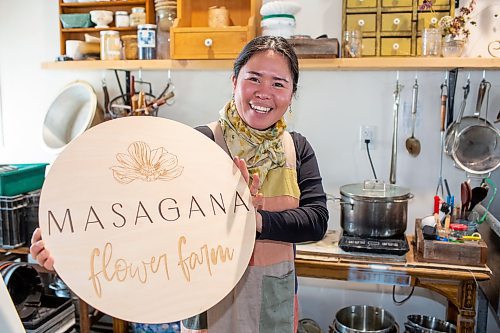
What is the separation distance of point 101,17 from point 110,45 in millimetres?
170

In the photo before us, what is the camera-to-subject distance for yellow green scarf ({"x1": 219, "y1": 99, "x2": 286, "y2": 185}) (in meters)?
1.21

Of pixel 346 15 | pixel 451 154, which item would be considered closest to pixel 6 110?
pixel 346 15

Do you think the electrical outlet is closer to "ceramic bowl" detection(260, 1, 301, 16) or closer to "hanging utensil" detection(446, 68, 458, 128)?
"hanging utensil" detection(446, 68, 458, 128)

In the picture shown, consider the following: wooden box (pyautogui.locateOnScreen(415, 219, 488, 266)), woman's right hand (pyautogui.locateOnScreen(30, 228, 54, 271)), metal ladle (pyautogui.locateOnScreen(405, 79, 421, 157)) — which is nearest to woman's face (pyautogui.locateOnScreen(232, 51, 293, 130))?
woman's right hand (pyautogui.locateOnScreen(30, 228, 54, 271))

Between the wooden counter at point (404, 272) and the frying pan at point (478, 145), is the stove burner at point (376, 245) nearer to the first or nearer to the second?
the wooden counter at point (404, 272)

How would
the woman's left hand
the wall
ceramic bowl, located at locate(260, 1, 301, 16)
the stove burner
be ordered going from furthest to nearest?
the wall, ceramic bowl, located at locate(260, 1, 301, 16), the stove burner, the woman's left hand

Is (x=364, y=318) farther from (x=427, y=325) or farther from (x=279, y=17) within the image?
(x=279, y=17)

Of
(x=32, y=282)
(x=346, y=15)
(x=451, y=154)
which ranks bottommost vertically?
(x=32, y=282)

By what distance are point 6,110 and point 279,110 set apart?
217 cm

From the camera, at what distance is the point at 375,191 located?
6.64ft

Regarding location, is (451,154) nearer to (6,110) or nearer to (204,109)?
(204,109)

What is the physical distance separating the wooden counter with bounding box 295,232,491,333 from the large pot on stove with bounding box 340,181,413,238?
0.35 ft

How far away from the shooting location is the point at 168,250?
95 centimetres

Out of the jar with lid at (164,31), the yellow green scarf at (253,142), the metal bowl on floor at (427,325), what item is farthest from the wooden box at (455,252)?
the jar with lid at (164,31)
